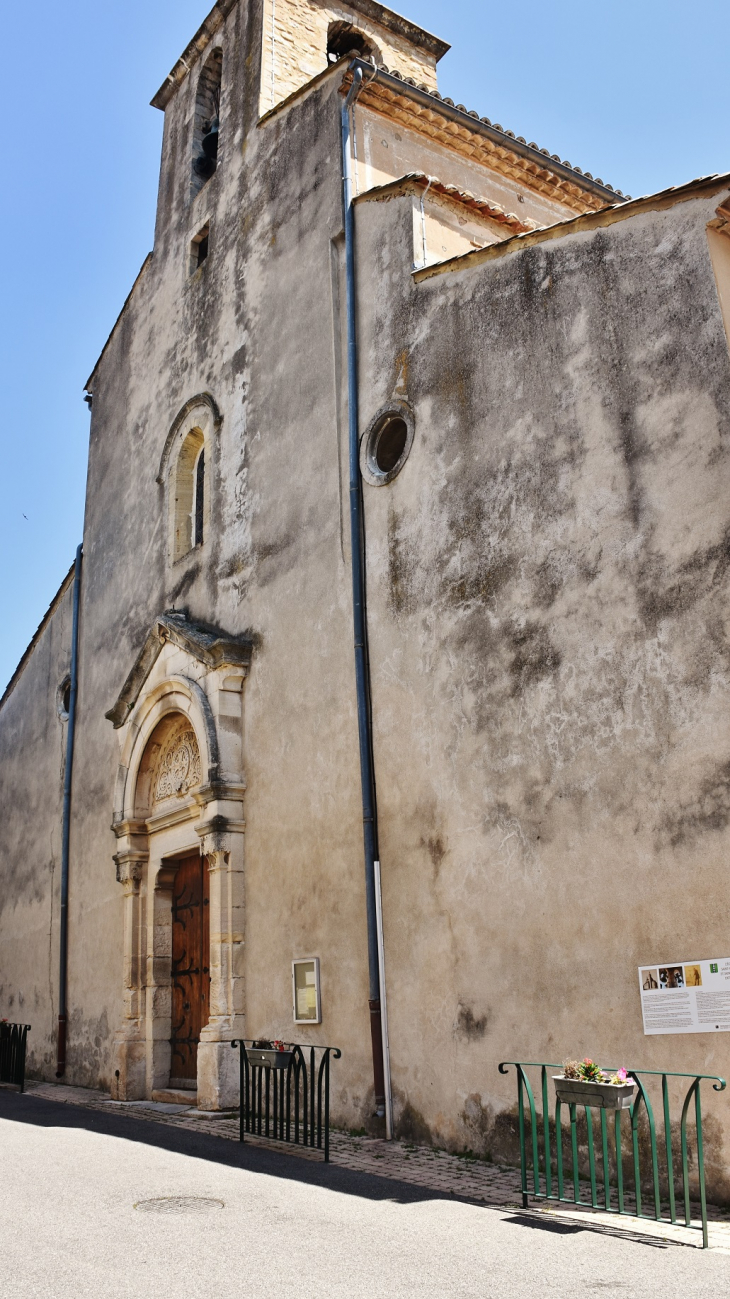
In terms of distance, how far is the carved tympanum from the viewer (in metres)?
11.7

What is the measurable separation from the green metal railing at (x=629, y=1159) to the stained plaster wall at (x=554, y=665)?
334mm

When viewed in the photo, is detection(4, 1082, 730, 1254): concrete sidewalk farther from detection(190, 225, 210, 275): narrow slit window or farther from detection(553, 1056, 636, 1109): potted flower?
detection(190, 225, 210, 275): narrow slit window

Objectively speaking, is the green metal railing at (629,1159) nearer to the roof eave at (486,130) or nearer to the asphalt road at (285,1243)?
the asphalt road at (285,1243)

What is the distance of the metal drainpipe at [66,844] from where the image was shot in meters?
13.7

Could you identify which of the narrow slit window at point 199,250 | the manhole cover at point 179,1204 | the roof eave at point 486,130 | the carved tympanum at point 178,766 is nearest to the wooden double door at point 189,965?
the carved tympanum at point 178,766

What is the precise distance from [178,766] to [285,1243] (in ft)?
24.5

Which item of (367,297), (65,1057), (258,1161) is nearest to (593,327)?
(367,297)

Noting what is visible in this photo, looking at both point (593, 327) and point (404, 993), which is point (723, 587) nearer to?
point (593, 327)

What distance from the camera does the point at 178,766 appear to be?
39.5ft

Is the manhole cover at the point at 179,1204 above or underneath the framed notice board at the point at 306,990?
underneath

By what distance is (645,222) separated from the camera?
718cm

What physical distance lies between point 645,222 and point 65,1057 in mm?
11866

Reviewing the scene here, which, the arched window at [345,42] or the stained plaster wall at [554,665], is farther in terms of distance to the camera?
the arched window at [345,42]

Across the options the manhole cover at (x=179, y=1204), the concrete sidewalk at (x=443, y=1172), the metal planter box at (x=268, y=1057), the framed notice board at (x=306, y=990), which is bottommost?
the concrete sidewalk at (x=443, y=1172)
